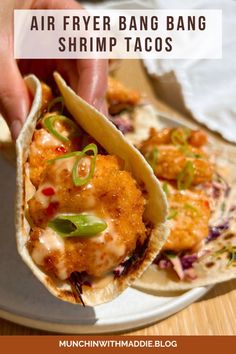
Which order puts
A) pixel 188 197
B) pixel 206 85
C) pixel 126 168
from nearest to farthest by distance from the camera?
pixel 126 168 → pixel 188 197 → pixel 206 85

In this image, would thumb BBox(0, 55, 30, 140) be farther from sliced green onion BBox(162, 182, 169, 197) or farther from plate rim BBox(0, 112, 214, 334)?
sliced green onion BBox(162, 182, 169, 197)

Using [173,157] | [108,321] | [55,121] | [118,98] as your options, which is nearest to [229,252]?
[173,157]

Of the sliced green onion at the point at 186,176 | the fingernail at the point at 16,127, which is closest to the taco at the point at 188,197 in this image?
the sliced green onion at the point at 186,176

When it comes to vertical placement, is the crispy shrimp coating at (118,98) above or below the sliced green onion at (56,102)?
below

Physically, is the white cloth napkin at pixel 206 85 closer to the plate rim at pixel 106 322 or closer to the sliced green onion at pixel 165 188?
the sliced green onion at pixel 165 188

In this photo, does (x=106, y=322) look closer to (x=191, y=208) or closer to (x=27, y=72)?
(x=191, y=208)

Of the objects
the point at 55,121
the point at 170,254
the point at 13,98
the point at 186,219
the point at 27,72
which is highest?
the point at 13,98
